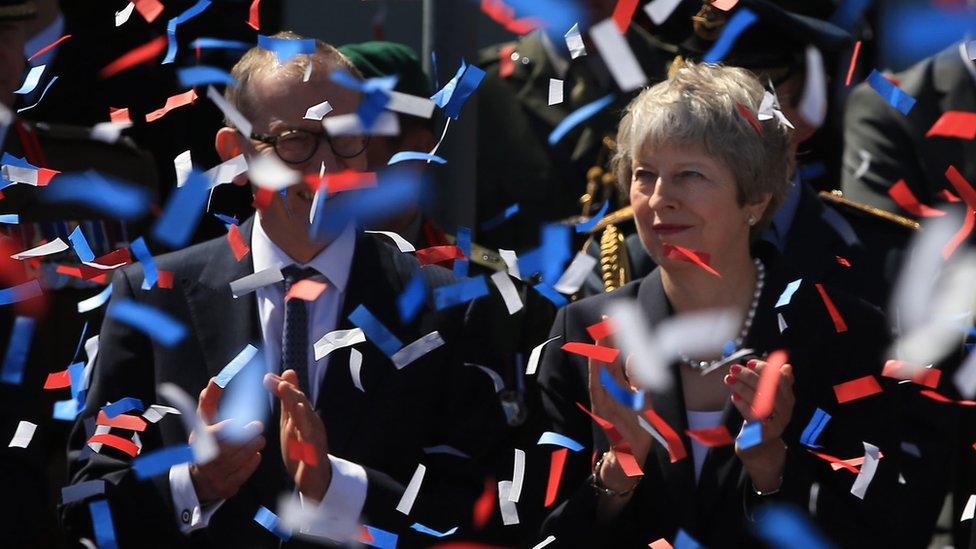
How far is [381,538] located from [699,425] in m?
0.76

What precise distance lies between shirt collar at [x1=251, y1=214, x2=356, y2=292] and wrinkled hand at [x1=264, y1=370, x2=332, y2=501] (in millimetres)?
341

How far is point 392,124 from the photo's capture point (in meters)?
4.27

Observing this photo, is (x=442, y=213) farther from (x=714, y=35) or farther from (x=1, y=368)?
(x=1, y=368)

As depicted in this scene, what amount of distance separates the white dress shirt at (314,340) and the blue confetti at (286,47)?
1.27ft

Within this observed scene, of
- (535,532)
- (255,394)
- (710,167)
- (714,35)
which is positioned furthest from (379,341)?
(714,35)

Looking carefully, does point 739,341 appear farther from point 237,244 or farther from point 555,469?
point 237,244

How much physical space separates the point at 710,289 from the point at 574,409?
438 millimetres

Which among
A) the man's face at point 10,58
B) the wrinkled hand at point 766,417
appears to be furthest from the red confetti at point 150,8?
the wrinkled hand at point 766,417

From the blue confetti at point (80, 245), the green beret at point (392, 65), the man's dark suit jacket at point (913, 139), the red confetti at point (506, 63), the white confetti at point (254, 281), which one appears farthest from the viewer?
the red confetti at point (506, 63)

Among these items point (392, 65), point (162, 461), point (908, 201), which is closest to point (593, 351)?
point (162, 461)

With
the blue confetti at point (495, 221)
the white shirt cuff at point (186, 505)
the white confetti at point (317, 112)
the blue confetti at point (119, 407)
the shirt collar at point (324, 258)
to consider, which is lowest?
the blue confetti at point (495, 221)

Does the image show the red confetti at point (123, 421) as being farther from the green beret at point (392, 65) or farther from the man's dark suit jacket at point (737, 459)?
the green beret at point (392, 65)

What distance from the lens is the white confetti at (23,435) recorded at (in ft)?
13.9

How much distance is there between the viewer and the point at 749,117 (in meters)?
4.28
